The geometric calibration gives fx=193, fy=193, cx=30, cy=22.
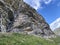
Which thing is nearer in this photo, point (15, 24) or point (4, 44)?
point (4, 44)

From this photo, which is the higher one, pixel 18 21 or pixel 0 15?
pixel 18 21

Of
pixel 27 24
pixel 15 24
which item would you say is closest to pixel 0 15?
pixel 15 24

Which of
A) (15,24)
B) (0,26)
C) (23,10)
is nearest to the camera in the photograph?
(0,26)

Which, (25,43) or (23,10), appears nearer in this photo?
(25,43)

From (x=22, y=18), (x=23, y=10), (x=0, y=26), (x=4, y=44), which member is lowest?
Result: (x=4, y=44)

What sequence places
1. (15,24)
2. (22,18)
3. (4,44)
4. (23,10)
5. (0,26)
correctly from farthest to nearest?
(23,10) < (22,18) < (15,24) < (0,26) < (4,44)

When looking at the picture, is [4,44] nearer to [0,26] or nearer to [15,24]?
[0,26]

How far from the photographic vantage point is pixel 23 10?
324 feet

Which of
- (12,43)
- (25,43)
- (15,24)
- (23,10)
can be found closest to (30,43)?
(25,43)

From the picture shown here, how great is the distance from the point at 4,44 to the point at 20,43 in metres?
2.85

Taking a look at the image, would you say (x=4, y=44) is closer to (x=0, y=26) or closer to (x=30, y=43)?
(x=30, y=43)

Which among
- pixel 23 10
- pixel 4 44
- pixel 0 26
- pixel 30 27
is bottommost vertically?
pixel 4 44

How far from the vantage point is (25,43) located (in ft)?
89.1

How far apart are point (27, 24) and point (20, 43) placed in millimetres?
61609
